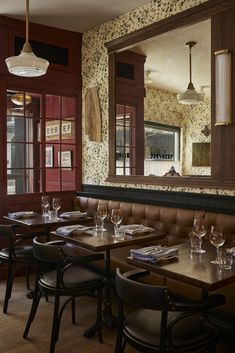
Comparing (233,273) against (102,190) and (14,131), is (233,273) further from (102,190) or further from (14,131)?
(14,131)

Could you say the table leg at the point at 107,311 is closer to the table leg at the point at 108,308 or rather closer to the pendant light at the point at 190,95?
the table leg at the point at 108,308

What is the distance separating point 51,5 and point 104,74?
1.03 metres

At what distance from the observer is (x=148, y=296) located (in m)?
1.71

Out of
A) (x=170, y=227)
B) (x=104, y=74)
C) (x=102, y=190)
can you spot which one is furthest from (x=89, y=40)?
(x=170, y=227)

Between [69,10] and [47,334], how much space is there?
3510 mm

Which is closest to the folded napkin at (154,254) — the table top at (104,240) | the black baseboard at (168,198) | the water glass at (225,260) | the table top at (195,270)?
the table top at (195,270)

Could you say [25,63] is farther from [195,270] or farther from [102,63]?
[195,270]

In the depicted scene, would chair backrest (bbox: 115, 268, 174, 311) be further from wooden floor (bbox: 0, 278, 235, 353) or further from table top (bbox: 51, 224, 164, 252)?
wooden floor (bbox: 0, 278, 235, 353)

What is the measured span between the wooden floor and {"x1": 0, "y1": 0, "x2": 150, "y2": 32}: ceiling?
10.6 feet

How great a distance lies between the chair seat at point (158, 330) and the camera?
1848 millimetres

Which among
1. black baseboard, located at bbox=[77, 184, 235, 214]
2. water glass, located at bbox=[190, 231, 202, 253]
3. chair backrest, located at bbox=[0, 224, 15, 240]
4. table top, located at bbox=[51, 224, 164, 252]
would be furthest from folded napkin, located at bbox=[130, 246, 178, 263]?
chair backrest, located at bbox=[0, 224, 15, 240]

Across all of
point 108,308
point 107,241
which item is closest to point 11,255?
point 108,308

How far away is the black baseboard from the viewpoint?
323 cm

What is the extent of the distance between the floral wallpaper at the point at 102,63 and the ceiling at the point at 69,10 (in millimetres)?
103
